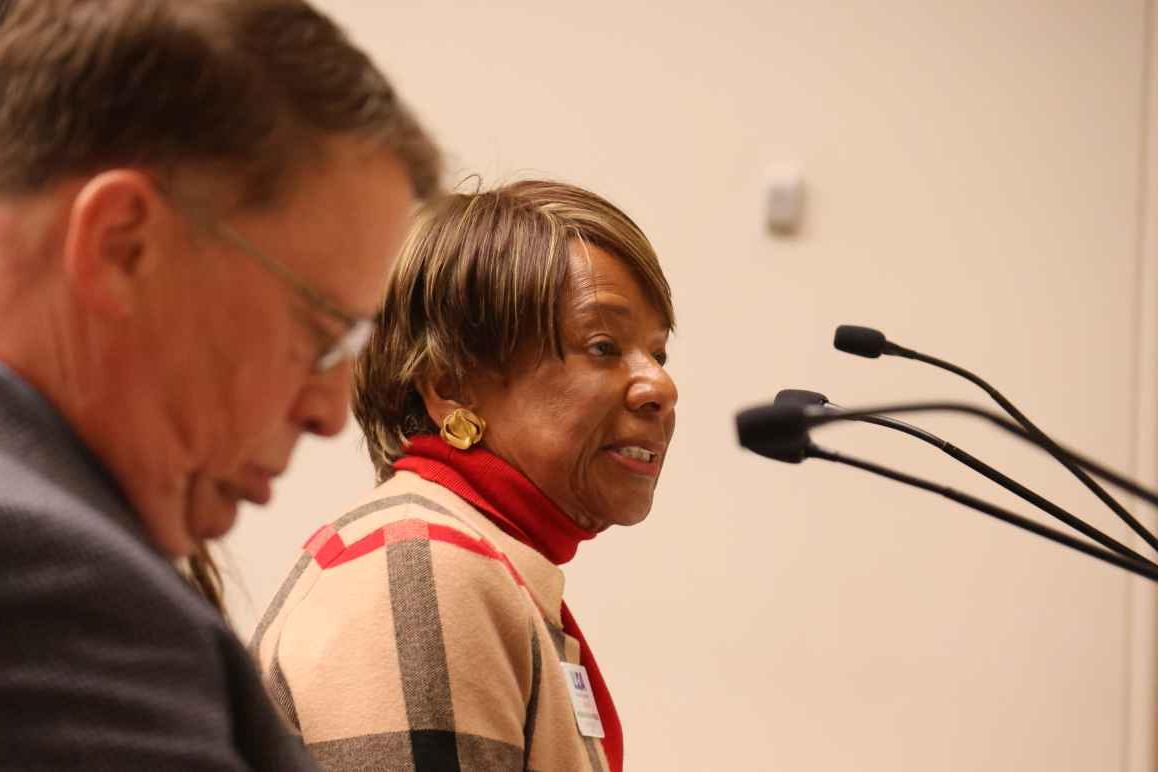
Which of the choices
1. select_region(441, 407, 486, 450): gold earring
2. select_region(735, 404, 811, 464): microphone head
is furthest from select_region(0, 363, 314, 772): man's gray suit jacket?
select_region(441, 407, 486, 450): gold earring

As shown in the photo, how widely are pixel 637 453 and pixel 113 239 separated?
3.07 ft

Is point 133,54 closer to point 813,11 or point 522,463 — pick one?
point 522,463

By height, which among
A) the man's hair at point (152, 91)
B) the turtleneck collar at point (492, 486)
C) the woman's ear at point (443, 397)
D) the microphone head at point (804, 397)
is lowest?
the turtleneck collar at point (492, 486)

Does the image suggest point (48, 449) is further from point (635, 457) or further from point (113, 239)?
point (635, 457)

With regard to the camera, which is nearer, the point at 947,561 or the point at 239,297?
the point at 239,297

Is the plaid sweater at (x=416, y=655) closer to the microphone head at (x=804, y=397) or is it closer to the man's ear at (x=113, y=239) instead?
the microphone head at (x=804, y=397)

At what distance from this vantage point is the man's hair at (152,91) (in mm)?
645

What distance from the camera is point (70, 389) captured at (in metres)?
0.67

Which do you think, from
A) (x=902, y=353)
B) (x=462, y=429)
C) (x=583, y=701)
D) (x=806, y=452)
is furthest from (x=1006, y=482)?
(x=462, y=429)

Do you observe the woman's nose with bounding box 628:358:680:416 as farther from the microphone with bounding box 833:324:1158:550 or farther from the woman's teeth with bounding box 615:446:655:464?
the microphone with bounding box 833:324:1158:550

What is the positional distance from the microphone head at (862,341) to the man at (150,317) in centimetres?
56

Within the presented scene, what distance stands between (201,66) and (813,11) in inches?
84.8

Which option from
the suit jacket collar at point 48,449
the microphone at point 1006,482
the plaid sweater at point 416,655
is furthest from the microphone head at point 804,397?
the suit jacket collar at point 48,449

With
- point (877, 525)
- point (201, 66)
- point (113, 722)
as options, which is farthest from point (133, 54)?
point (877, 525)
